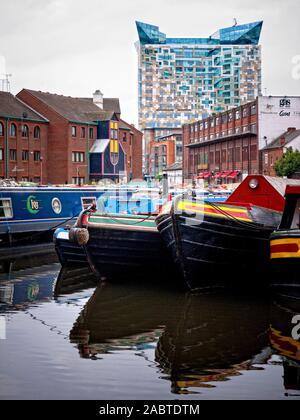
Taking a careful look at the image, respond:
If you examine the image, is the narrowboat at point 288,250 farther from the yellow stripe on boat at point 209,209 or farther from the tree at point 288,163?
the tree at point 288,163

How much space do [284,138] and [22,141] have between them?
25.7 metres

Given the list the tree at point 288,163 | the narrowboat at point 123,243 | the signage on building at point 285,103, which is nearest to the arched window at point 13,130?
the tree at point 288,163

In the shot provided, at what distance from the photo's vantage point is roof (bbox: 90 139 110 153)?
64600 millimetres

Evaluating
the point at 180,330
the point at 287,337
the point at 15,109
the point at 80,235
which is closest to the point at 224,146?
the point at 15,109

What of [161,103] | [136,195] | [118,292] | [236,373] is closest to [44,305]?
[118,292]

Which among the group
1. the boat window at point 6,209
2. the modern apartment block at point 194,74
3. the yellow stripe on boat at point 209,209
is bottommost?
the boat window at point 6,209

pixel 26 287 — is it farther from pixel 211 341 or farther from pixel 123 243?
pixel 211 341

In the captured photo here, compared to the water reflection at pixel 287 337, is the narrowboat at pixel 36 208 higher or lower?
higher

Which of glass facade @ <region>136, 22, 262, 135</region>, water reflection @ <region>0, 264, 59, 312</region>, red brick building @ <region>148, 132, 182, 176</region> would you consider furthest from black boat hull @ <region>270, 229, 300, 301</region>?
glass facade @ <region>136, 22, 262, 135</region>

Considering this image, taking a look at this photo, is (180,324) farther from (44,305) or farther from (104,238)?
(104,238)

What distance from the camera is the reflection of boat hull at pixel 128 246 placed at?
18672mm

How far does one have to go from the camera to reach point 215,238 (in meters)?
17.0

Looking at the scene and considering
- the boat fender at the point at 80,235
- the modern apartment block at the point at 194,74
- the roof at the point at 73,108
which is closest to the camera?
the boat fender at the point at 80,235

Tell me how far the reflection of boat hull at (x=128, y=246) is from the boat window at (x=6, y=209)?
11.5 m
